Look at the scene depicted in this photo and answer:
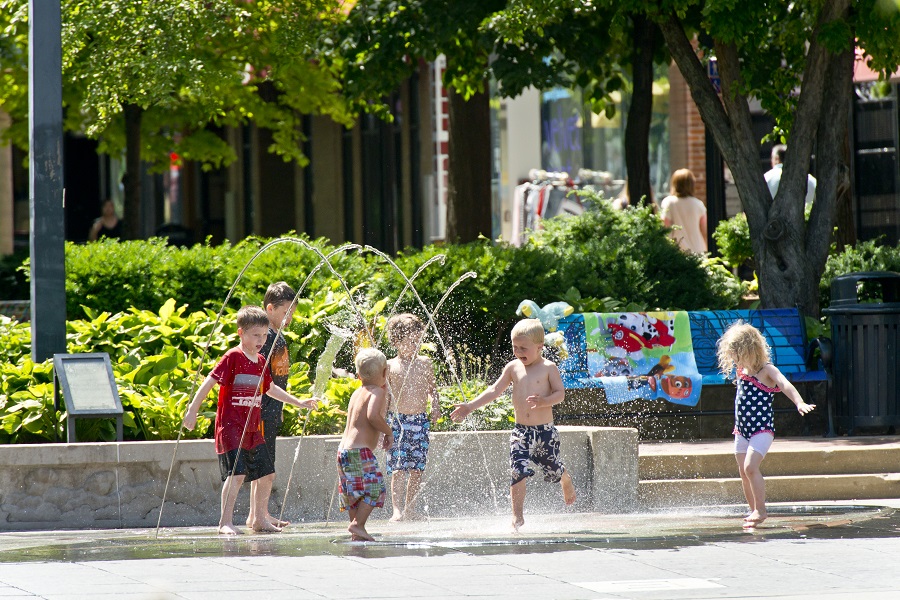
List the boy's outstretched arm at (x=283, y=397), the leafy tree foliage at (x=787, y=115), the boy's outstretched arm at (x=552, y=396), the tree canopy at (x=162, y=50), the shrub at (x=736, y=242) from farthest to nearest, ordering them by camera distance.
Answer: the shrub at (x=736, y=242)
the tree canopy at (x=162, y=50)
the leafy tree foliage at (x=787, y=115)
the boy's outstretched arm at (x=552, y=396)
the boy's outstretched arm at (x=283, y=397)

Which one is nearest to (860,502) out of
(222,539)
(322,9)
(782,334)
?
(782,334)

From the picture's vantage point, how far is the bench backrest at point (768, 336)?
11.4 m

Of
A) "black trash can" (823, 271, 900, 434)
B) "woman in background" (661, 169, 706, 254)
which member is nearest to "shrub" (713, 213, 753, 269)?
"woman in background" (661, 169, 706, 254)

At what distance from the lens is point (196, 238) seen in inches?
1294

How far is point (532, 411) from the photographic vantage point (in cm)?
862

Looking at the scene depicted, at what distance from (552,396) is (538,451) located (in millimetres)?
344

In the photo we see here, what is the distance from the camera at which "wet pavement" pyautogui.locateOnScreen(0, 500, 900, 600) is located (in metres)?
6.41

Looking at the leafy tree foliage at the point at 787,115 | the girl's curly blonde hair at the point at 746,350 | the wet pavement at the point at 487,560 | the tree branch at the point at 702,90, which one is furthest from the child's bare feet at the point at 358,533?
the tree branch at the point at 702,90

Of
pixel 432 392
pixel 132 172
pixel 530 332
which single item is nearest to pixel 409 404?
pixel 432 392

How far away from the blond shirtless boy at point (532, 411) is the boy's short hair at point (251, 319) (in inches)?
50.1

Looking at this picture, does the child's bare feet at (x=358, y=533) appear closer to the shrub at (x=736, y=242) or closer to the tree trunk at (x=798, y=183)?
the tree trunk at (x=798, y=183)

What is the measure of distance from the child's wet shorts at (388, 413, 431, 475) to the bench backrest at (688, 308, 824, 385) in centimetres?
315

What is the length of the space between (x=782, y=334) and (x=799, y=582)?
17.6 feet

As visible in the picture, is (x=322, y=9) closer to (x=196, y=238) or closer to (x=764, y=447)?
(x=764, y=447)
